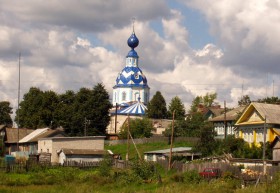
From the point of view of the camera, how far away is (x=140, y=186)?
39375 millimetres

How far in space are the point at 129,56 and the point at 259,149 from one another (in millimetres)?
77074

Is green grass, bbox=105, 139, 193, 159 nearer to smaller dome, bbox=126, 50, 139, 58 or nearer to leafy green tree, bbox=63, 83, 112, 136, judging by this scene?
leafy green tree, bbox=63, 83, 112, 136

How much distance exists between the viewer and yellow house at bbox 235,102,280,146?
5441 centimetres

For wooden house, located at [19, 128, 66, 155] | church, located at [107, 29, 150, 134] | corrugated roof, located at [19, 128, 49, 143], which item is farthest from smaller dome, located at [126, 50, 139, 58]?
wooden house, located at [19, 128, 66, 155]

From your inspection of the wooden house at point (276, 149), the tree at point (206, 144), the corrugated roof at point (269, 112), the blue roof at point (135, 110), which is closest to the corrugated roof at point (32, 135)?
the tree at point (206, 144)

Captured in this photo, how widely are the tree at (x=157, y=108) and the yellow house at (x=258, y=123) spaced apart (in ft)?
171

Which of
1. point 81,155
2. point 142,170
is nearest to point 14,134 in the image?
point 81,155

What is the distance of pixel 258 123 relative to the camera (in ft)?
185

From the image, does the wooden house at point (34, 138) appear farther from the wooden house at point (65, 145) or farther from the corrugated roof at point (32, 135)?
the wooden house at point (65, 145)

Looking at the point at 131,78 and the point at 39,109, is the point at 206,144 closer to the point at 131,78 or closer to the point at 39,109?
the point at 39,109

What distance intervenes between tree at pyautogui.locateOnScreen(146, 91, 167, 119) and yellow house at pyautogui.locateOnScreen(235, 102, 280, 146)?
171ft

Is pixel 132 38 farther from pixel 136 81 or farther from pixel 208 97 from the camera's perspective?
pixel 208 97

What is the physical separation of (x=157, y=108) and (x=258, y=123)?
5683 cm

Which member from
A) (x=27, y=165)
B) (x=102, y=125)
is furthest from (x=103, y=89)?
(x=27, y=165)
